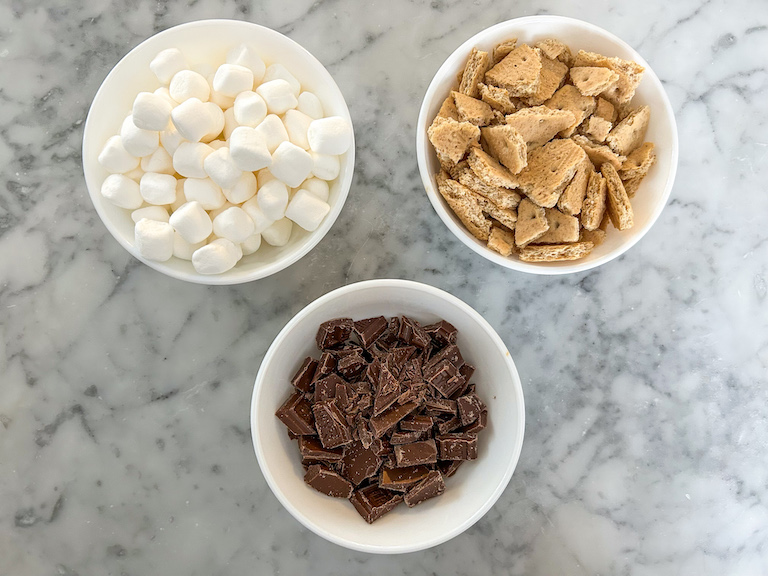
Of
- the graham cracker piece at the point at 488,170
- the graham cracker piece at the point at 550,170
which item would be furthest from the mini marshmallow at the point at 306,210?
the graham cracker piece at the point at 550,170

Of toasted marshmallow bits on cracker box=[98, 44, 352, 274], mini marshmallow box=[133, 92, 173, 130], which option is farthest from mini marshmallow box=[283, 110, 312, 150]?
mini marshmallow box=[133, 92, 173, 130]

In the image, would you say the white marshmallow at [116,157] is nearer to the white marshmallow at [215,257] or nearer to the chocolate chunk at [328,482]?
the white marshmallow at [215,257]

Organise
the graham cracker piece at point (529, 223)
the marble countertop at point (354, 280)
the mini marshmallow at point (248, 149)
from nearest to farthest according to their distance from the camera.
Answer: the mini marshmallow at point (248, 149) → the graham cracker piece at point (529, 223) → the marble countertop at point (354, 280)

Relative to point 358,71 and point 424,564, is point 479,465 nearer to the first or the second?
point 424,564

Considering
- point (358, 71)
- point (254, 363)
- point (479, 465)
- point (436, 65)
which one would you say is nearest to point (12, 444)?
point (254, 363)

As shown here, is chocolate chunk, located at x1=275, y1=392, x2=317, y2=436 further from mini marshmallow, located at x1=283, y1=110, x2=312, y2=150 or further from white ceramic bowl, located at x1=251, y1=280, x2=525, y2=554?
mini marshmallow, located at x1=283, y1=110, x2=312, y2=150

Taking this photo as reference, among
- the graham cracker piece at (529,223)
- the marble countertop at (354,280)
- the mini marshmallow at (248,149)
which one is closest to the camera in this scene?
the mini marshmallow at (248,149)
